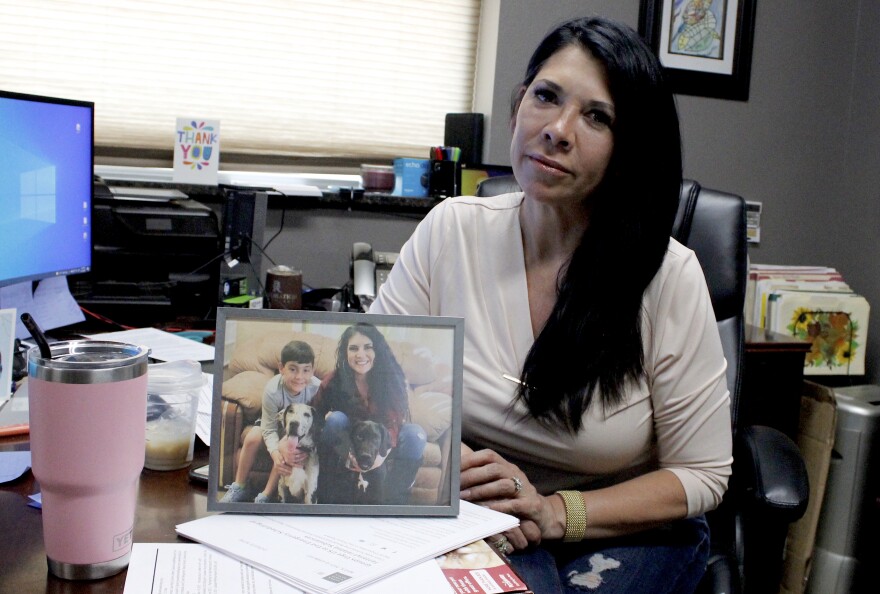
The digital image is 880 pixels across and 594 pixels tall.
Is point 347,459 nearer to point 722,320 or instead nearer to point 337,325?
point 337,325

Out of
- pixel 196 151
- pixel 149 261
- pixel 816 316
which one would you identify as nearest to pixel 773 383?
pixel 816 316

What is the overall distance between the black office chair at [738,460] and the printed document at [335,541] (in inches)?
25.2

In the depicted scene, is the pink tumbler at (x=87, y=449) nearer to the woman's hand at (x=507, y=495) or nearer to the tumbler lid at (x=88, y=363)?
the tumbler lid at (x=88, y=363)

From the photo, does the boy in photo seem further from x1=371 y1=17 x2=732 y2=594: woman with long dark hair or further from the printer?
the printer

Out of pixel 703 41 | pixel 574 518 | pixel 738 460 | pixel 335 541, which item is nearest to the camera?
pixel 335 541

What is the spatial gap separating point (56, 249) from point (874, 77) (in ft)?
8.41

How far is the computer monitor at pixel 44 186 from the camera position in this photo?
4.50 feet

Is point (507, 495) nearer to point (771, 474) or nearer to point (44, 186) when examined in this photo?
point (771, 474)

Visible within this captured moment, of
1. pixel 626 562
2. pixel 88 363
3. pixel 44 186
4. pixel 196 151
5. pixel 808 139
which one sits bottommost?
pixel 626 562

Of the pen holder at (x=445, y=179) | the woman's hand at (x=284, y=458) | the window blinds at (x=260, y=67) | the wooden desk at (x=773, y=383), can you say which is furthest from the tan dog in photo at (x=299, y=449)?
the window blinds at (x=260, y=67)

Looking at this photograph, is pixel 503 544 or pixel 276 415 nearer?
pixel 276 415

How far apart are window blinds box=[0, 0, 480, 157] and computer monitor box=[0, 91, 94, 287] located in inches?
35.2

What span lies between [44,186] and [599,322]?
1018 mm

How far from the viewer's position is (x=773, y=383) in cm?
209
